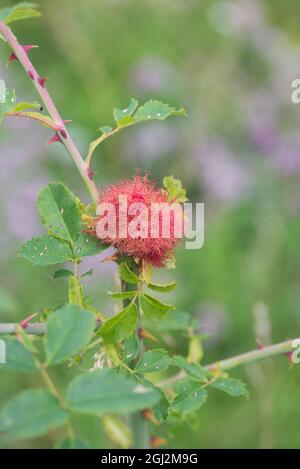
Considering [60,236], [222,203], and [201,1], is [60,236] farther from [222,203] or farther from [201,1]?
[201,1]

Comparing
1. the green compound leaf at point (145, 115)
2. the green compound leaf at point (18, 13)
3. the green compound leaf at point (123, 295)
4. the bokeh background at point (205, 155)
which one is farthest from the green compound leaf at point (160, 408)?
the bokeh background at point (205, 155)

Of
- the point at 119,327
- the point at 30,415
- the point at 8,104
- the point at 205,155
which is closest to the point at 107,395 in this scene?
the point at 30,415

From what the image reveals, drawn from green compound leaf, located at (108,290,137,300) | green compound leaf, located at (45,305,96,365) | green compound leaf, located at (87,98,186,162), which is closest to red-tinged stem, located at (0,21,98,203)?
green compound leaf, located at (87,98,186,162)

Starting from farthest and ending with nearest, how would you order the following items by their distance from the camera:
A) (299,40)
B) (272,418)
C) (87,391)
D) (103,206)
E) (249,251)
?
1. (299,40)
2. (249,251)
3. (272,418)
4. (103,206)
5. (87,391)

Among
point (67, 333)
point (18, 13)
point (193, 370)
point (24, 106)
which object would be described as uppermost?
point (18, 13)

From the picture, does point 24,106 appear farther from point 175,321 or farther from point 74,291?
point 175,321

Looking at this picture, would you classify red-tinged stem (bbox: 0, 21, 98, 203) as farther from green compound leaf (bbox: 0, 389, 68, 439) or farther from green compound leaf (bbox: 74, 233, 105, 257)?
green compound leaf (bbox: 0, 389, 68, 439)

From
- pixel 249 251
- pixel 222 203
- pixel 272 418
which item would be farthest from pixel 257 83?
pixel 272 418
